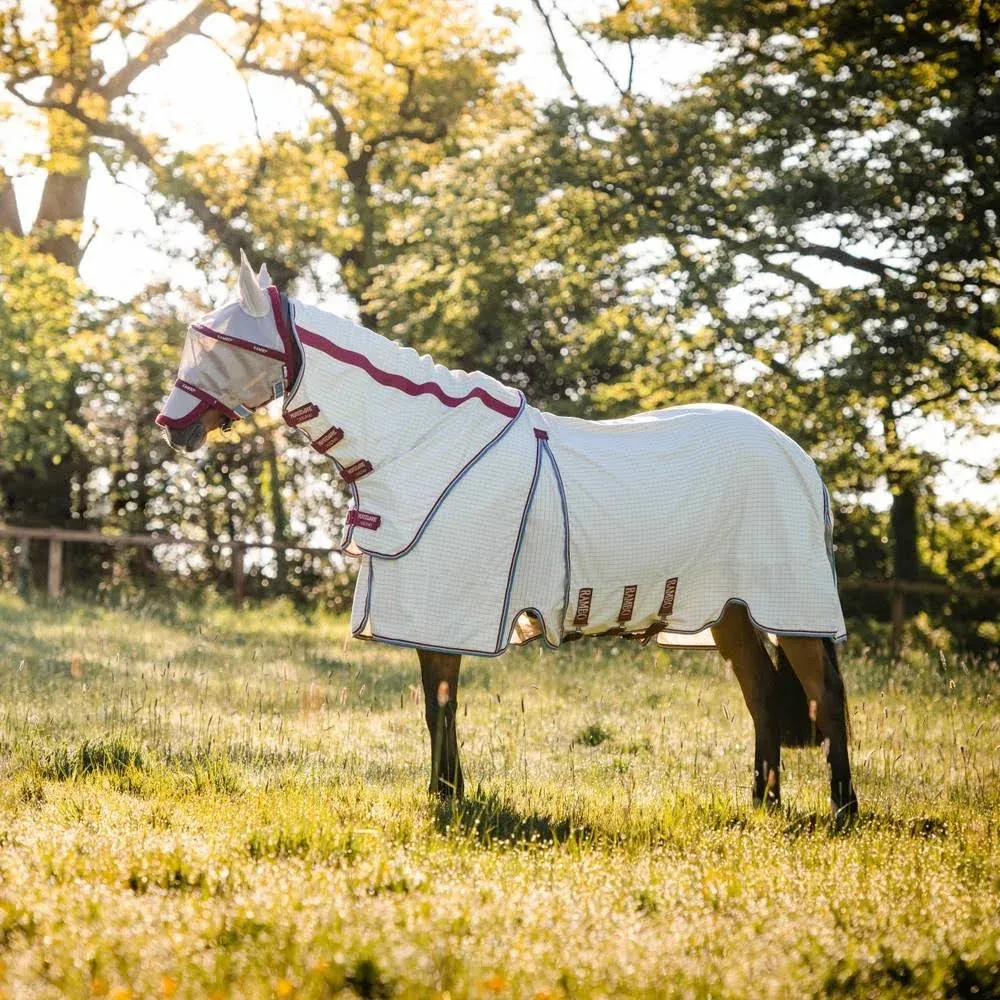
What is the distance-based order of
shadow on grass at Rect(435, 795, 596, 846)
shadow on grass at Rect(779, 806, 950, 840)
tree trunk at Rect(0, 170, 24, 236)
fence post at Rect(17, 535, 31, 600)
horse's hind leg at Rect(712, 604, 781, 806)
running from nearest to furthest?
shadow on grass at Rect(435, 795, 596, 846), shadow on grass at Rect(779, 806, 950, 840), horse's hind leg at Rect(712, 604, 781, 806), fence post at Rect(17, 535, 31, 600), tree trunk at Rect(0, 170, 24, 236)

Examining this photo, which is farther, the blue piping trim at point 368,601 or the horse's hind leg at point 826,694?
the horse's hind leg at point 826,694

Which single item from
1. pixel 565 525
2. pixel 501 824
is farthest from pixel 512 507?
pixel 501 824

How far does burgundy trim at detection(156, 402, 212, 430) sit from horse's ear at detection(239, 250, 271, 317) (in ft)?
1.50

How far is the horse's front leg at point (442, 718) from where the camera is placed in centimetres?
513

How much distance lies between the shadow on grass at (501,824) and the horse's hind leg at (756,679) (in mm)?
1278

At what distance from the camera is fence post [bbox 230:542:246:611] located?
16625 mm

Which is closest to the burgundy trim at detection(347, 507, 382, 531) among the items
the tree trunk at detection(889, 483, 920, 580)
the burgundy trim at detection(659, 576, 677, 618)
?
the burgundy trim at detection(659, 576, 677, 618)

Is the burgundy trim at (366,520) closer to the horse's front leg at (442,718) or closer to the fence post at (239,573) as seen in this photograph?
the horse's front leg at (442,718)

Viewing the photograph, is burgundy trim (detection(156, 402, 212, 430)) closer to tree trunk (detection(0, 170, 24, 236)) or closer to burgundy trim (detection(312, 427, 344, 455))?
burgundy trim (detection(312, 427, 344, 455))

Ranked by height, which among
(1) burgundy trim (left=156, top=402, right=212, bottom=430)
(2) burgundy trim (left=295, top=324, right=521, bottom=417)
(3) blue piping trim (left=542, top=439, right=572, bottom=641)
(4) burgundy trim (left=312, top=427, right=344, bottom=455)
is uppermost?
(2) burgundy trim (left=295, top=324, right=521, bottom=417)

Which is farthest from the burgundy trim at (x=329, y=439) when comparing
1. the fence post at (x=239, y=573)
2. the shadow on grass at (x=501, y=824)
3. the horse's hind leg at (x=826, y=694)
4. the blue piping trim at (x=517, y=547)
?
the fence post at (x=239, y=573)

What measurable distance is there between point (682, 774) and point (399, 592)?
82.3 inches

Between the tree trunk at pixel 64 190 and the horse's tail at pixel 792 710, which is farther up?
the tree trunk at pixel 64 190

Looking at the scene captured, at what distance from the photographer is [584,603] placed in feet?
17.5
